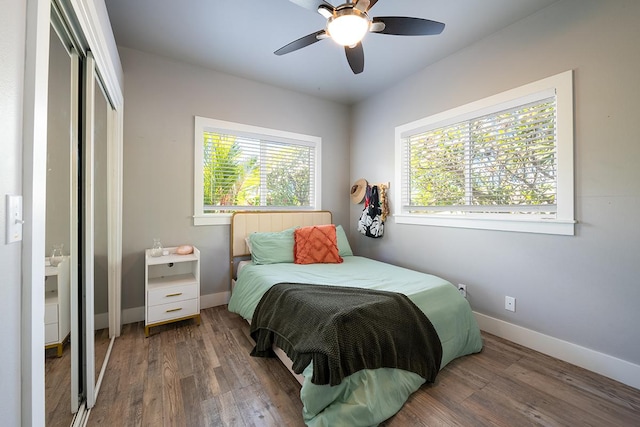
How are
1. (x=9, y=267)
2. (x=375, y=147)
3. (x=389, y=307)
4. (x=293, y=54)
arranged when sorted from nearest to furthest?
1. (x=9, y=267)
2. (x=389, y=307)
3. (x=293, y=54)
4. (x=375, y=147)

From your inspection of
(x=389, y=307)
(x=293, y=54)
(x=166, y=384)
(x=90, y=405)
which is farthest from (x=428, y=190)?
(x=90, y=405)

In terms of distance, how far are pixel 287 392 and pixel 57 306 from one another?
1.28m

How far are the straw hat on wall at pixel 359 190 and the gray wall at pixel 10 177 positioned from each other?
10.7 feet

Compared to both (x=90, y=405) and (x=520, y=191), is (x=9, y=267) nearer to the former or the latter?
(x=90, y=405)

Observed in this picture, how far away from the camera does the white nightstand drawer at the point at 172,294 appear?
228 cm

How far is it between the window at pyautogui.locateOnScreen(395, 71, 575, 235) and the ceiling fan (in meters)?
1.12

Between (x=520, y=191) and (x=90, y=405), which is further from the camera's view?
(x=520, y=191)

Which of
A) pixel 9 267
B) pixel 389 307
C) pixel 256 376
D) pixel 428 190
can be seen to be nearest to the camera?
pixel 9 267

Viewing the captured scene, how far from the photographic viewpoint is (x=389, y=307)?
1.64 metres

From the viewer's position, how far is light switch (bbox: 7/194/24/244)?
0.67 meters

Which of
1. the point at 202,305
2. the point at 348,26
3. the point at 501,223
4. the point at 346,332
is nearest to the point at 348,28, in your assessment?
the point at 348,26

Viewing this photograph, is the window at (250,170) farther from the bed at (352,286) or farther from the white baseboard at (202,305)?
the white baseboard at (202,305)

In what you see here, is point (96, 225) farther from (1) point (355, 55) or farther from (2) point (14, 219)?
(1) point (355, 55)

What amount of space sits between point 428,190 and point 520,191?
870mm
